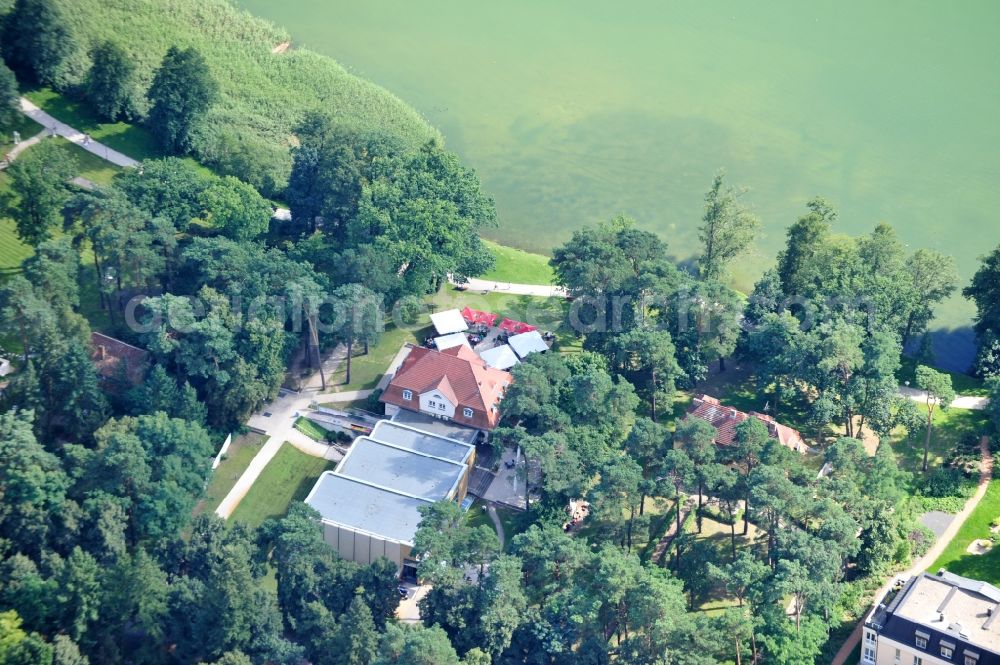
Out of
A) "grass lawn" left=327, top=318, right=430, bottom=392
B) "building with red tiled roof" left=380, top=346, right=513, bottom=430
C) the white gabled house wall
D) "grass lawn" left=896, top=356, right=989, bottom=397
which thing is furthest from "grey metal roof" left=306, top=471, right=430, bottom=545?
"grass lawn" left=896, top=356, right=989, bottom=397

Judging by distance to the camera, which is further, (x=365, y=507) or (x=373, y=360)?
(x=373, y=360)

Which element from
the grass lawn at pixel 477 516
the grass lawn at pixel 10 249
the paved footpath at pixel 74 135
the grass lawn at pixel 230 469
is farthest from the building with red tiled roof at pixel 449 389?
the paved footpath at pixel 74 135

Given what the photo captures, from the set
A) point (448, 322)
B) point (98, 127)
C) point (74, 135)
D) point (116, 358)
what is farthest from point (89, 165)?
point (448, 322)

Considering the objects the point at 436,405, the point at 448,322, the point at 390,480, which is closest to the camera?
the point at 390,480

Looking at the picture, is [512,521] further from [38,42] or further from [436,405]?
[38,42]

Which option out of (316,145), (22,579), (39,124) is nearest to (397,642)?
(22,579)

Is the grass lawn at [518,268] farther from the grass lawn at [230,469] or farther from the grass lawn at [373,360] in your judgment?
the grass lawn at [230,469]

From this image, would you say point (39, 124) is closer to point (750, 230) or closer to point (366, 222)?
point (366, 222)
